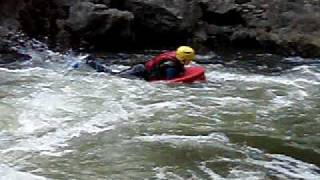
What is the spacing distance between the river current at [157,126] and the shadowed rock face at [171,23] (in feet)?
7.45

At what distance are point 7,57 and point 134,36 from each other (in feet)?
8.64

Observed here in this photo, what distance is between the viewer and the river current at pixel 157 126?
591 cm

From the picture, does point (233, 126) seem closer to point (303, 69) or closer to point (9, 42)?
point (303, 69)

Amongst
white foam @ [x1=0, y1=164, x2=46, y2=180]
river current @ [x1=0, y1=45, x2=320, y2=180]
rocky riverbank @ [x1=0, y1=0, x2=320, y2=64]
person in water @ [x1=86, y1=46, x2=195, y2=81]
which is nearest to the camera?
white foam @ [x1=0, y1=164, x2=46, y2=180]

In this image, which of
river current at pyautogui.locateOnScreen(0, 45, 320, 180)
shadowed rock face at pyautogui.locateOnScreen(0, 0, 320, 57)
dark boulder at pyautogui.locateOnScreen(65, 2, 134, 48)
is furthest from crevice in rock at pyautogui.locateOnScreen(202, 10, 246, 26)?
river current at pyautogui.locateOnScreen(0, 45, 320, 180)

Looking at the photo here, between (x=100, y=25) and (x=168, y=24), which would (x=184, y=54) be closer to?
(x=100, y=25)

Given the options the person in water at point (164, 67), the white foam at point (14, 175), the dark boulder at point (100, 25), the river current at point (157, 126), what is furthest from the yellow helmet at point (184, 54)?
the white foam at point (14, 175)

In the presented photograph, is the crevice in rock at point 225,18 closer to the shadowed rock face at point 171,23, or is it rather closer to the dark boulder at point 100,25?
the shadowed rock face at point 171,23

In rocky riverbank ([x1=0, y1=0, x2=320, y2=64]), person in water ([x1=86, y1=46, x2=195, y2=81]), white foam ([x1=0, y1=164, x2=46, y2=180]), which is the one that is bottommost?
white foam ([x1=0, y1=164, x2=46, y2=180])

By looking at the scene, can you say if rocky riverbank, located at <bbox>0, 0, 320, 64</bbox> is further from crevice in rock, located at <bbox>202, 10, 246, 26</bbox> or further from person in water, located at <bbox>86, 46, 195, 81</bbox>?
person in water, located at <bbox>86, 46, 195, 81</bbox>

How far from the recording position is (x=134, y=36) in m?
13.1

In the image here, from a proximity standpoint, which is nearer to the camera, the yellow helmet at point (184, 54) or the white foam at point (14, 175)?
the white foam at point (14, 175)

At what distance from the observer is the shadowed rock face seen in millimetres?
12797

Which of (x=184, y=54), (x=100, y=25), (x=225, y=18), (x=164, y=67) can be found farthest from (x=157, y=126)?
(x=225, y=18)
